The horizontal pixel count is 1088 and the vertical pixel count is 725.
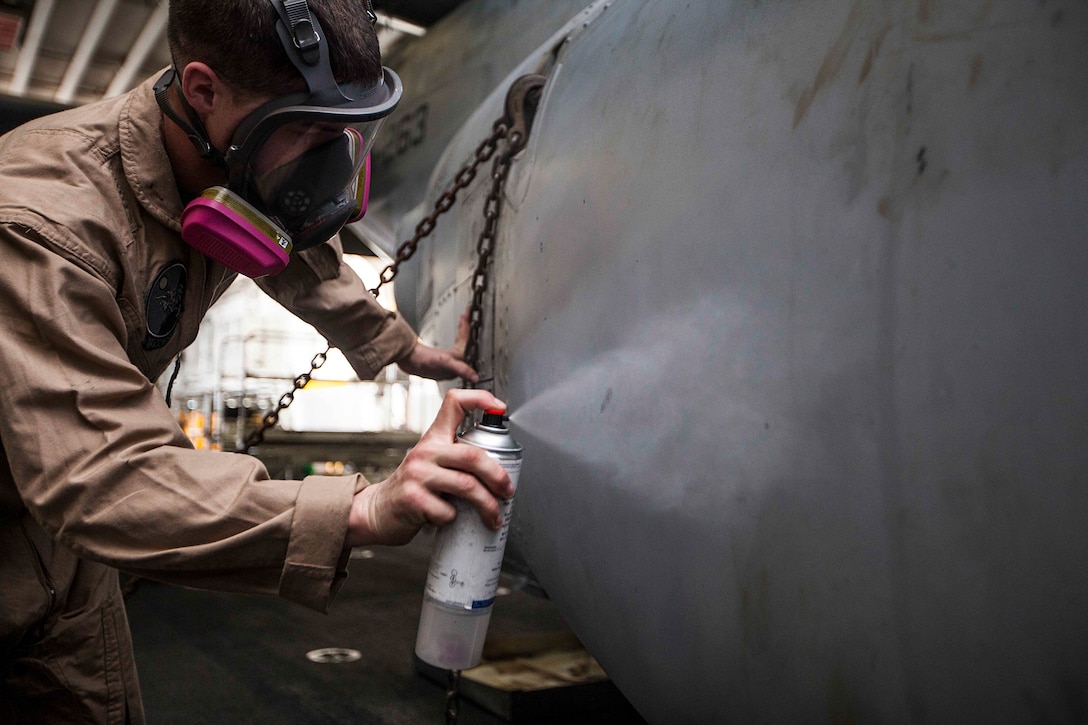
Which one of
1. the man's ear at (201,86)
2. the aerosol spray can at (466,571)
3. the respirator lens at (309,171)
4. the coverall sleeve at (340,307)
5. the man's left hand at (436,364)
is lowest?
the aerosol spray can at (466,571)

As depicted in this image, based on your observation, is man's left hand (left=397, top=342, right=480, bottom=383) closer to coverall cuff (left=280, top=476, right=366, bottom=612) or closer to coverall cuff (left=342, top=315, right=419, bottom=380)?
coverall cuff (left=342, top=315, right=419, bottom=380)

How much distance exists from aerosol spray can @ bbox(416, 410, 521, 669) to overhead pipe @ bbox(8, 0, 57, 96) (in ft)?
16.0

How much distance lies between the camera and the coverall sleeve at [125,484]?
2.93 ft

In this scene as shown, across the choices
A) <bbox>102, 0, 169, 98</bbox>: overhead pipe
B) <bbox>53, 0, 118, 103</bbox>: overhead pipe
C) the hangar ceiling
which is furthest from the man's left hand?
<bbox>53, 0, 118, 103</bbox>: overhead pipe

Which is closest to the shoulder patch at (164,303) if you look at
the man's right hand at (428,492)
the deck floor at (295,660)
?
the man's right hand at (428,492)

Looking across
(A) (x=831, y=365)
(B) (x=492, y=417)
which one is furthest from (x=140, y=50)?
(A) (x=831, y=365)

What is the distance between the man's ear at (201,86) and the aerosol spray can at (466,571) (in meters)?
0.55

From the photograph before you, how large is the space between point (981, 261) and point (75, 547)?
0.96 m

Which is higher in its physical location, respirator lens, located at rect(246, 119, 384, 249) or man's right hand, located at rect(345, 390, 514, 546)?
respirator lens, located at rect(246, 119, 384, 249)

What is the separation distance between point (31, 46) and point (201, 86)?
495 cm

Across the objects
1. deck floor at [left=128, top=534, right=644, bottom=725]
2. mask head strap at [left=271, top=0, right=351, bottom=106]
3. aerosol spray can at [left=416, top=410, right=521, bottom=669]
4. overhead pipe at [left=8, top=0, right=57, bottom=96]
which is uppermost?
overhead pipe at [left=8, top=0, right=57, bottom=96]

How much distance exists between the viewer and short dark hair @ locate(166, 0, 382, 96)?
1.01 meters

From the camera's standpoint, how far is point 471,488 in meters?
Answer: 0.88

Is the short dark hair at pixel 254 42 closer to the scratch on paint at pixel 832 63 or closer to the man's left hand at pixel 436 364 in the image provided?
the scratch on paint at pixel 832 63
